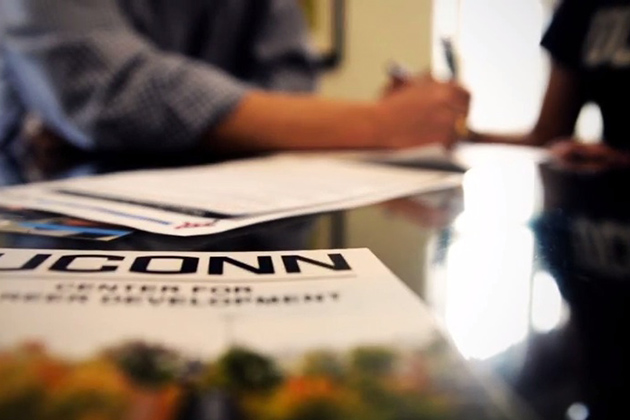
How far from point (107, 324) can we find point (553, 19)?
1.36 meters

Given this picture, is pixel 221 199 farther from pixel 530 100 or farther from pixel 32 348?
pixel 530 100

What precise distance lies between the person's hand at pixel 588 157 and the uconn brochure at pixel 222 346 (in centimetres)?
59

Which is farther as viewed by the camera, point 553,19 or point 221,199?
A: point 553,19

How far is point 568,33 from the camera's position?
127 centimetres

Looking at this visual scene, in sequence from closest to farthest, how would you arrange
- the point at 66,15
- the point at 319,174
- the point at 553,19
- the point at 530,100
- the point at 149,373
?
the point at 149,373, the point at 319,174, the point at 66,15, the point at 553,19, the point at 530,100

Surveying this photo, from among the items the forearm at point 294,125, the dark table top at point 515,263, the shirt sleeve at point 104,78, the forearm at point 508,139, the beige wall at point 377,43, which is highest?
the beige wall at point 377,43

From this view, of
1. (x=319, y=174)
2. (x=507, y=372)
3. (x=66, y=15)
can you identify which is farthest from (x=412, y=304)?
(x=66, y=15)

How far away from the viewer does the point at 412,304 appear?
0.62 feet

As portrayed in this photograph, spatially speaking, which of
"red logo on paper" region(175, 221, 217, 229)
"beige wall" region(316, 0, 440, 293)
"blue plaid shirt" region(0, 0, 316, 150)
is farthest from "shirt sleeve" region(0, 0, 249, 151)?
"beige wall" region(316, 0, 440, 293)

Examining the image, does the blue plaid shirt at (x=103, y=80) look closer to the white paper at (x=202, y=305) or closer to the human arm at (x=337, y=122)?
the human arm at (x=337, y=122)

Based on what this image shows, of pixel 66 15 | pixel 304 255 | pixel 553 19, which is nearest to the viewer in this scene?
pixel 304 255

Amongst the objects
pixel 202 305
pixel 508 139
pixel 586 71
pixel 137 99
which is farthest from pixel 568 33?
pixel 202 305

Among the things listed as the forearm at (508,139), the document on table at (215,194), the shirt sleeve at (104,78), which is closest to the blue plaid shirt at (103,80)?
the shirt sleeve at (104,78)

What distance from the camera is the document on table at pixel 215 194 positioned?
1.07 feet
